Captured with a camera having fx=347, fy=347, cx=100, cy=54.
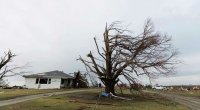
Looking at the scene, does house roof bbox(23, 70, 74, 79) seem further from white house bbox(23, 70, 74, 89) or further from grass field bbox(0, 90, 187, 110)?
grass field bbox(0, 90, 187, 110)

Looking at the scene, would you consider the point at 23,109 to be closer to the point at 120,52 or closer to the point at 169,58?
the point at 120,52

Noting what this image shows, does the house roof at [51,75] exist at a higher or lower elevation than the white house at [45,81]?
higher

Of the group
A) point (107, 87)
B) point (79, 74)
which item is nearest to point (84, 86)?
point (79, 74)

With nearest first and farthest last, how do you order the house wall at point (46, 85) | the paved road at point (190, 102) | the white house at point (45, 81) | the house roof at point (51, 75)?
the paved road at point (190, 102), the house wall at point (46, 85), the white house at point (45, 81), the house roof at point (51, 75)

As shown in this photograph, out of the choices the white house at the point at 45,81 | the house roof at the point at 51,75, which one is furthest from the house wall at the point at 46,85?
the house roof at the point at 51,75

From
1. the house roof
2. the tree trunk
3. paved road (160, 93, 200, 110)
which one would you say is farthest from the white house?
paved road (160, 93, 200, 110)

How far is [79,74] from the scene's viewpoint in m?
78.6

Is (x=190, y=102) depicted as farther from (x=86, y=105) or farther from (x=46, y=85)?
(x=46, y=85)

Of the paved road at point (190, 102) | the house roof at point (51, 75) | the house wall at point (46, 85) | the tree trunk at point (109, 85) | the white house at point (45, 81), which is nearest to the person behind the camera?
the paved road at point (190, 102)

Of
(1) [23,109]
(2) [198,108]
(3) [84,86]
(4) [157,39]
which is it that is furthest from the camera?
(3) [84,86]

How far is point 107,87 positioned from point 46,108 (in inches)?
654

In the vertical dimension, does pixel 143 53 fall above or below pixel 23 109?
above

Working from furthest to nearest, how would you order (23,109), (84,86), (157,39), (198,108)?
(84,86)
(157,39)
(198,108)
(23,109)

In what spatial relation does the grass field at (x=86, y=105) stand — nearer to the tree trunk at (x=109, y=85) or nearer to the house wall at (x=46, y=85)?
the tree trunk at (x=109, y=85)
